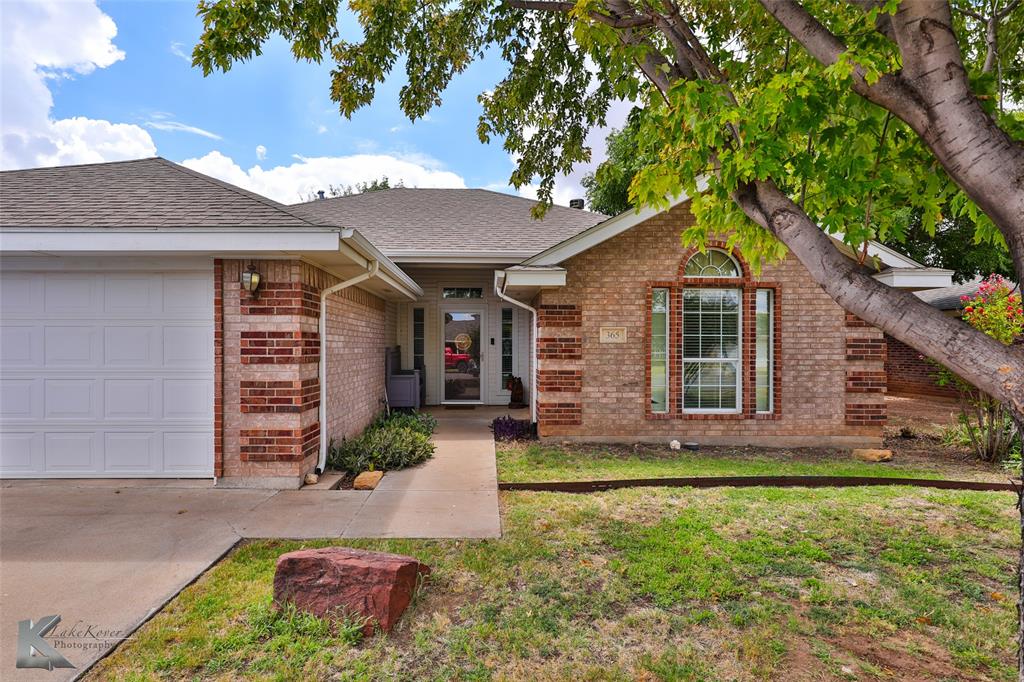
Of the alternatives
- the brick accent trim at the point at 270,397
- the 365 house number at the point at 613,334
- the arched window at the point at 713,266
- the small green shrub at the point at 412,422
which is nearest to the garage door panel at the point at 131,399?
the brick accent trim at the point at 270,397

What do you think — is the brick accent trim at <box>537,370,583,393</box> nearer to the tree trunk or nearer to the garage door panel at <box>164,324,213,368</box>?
the garage door panel at <box>164,324,213,368</box>

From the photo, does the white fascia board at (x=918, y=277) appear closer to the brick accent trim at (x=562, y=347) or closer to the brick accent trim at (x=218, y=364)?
the brick accent trim at (x=562, y=347)

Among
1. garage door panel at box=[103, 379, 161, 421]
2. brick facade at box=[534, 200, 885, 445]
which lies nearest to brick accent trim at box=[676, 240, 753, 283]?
brick facade at box=[534, 200, 885, 445]

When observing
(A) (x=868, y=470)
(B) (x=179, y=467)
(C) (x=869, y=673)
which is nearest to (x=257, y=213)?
(B) (x=179, y=467)

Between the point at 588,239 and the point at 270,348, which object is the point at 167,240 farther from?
the point at 588,239

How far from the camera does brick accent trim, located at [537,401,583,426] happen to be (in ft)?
25.1

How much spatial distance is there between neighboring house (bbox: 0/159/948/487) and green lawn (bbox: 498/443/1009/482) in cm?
42

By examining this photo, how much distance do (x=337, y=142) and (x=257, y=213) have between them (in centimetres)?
1408

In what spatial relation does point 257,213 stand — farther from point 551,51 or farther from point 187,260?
point 551,51

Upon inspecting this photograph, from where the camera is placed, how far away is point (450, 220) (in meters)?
11.8

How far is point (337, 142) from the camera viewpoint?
1739cm

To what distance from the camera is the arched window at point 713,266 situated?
7.68 m

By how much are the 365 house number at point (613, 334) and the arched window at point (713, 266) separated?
4.58ft

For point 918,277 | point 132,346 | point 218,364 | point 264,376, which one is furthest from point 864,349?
point 132,346
